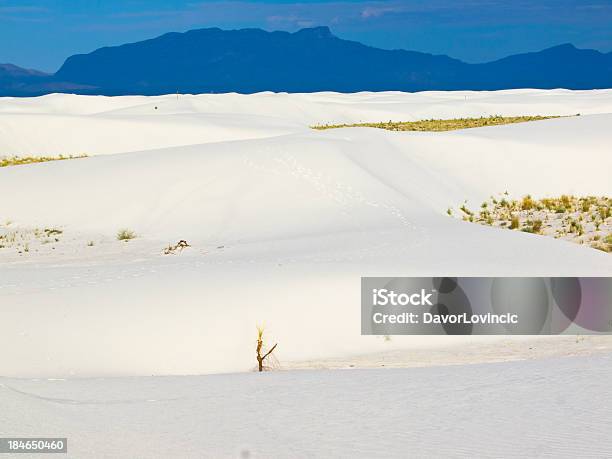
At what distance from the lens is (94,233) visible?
17.6m

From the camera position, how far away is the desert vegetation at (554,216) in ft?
55.4

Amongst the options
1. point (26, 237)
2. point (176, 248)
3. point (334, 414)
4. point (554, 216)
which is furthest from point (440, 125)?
point (334, 414)

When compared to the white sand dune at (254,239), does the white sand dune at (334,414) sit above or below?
below

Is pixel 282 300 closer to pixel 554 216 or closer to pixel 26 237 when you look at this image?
pixel 26 237

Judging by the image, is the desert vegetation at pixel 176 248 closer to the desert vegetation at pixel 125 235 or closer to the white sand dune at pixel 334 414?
the desert vegetation at pixel 125 235

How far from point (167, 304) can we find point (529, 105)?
224 ft

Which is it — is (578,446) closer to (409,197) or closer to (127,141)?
(409,197)

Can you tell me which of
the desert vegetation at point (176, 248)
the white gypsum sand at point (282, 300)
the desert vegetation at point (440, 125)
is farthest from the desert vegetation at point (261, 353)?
the desert vegetation at point (440, 125)

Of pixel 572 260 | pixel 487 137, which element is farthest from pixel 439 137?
pixel 572 260

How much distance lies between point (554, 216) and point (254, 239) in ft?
24.0

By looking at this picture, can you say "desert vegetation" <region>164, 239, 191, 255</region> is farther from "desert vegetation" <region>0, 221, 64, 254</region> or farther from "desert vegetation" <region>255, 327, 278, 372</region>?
"desert vegetation" <region>255, 327, 278, 372</region>

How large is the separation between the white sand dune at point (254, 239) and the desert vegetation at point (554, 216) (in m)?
0.84

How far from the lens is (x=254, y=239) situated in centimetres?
1614

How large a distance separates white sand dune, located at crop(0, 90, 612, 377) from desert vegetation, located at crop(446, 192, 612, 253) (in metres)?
0.84
